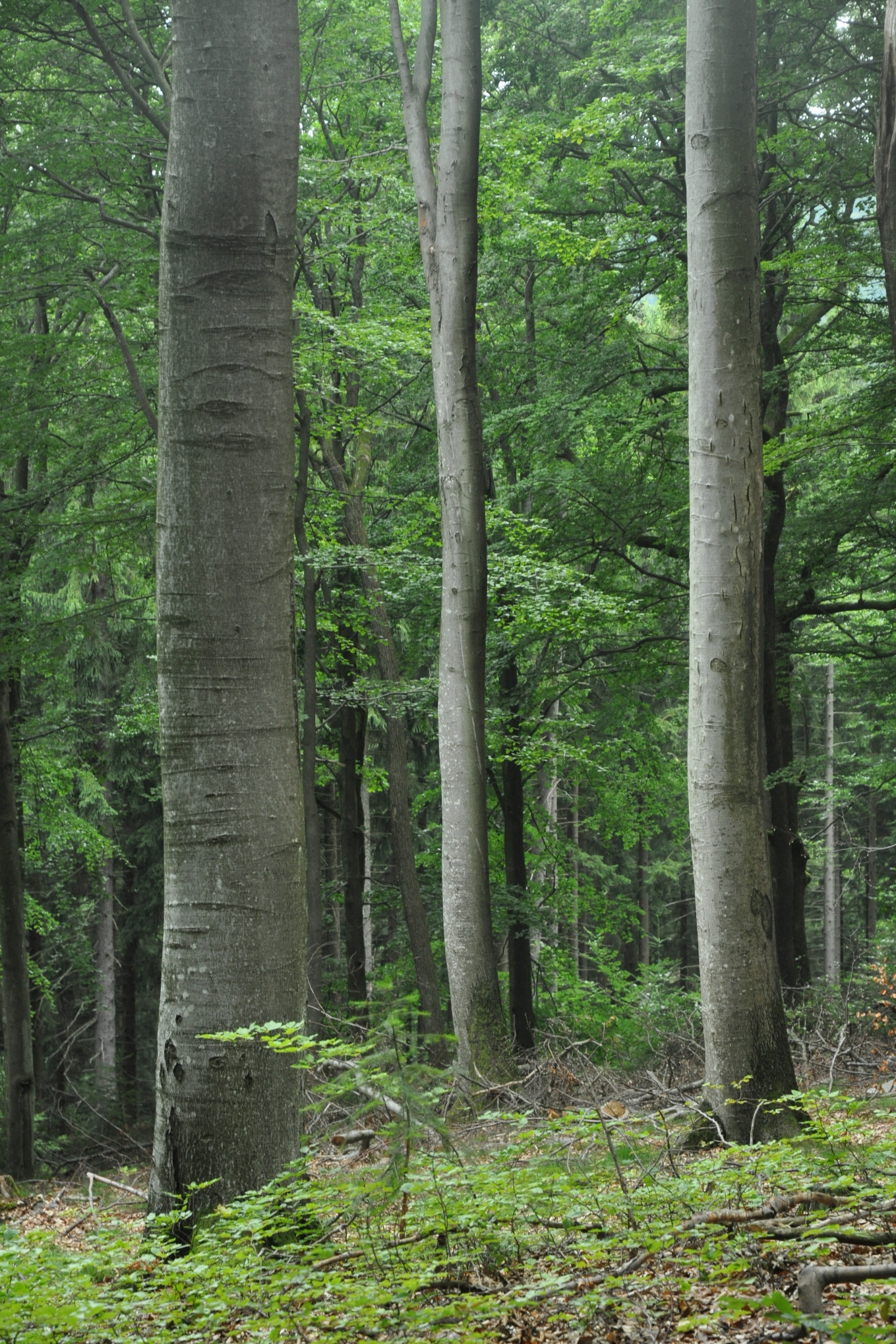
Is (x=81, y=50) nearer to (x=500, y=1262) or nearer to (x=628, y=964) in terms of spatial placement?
(x=500, y=1262)

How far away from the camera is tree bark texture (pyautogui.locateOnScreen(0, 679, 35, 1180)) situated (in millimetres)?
10008

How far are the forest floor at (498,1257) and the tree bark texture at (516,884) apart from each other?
11.3 meters

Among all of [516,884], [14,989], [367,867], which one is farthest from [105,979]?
[14,989]

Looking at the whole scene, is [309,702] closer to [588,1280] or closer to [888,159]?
[888,159]

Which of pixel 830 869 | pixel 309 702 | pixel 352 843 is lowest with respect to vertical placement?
pixel 830 869

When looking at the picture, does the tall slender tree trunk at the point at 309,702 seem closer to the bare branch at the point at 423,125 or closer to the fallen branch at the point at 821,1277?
the bare branch at the point at 423,125

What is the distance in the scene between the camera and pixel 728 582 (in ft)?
17.4

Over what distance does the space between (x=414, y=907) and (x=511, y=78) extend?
11020mm

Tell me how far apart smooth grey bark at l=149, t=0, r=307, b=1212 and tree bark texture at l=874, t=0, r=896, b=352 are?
259cm

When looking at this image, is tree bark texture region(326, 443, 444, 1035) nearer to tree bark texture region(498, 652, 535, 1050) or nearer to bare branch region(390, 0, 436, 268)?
tree bark texture region(498, 652, 535, 1050)

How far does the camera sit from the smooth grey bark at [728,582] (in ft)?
16.8

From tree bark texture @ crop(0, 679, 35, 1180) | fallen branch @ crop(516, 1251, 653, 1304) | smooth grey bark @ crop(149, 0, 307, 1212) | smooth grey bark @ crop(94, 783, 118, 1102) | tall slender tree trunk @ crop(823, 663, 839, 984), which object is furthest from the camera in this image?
tall slender tree trunk @ crop(823, 663, 839, 984)

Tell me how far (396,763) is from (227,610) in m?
10.7

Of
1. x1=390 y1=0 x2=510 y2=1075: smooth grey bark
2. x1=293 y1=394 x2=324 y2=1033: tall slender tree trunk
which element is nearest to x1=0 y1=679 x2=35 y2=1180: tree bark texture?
x1=293 y1=394 x2=324 y2=1033: tall slender tree trunk
